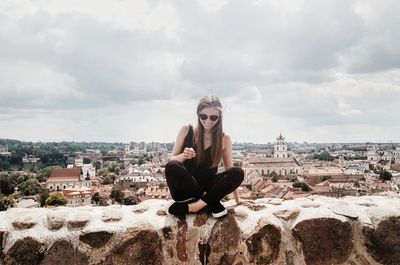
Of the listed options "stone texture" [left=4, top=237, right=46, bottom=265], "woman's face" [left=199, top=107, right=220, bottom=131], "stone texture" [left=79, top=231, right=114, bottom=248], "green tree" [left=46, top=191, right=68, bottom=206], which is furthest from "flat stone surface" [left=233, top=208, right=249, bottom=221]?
"green tree" [left=46, top=191, right=68, bottom=206]

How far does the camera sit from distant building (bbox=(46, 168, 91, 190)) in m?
74.6

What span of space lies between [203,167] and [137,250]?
2.47 ft

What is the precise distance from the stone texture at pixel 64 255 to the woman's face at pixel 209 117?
1.16 metres

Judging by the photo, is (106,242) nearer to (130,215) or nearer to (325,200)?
(130,215)

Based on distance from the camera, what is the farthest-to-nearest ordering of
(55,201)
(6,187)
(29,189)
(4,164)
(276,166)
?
1. (4,164)
2. (276,166)
3. (6,187)
4. (29,189)
5. (55,201)

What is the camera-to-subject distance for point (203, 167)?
2.92 metres

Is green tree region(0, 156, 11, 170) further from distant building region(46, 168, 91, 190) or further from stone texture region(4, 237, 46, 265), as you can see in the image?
stone texture region(4, 237, 46, 265)

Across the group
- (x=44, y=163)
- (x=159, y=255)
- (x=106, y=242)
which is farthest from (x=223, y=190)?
(x=44, y=163)

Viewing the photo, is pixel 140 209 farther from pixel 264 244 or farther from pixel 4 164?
pixel 4 164

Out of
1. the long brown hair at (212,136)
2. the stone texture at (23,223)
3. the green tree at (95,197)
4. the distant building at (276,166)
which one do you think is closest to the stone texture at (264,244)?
the long brown hair at (212,136)

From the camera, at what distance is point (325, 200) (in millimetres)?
3016

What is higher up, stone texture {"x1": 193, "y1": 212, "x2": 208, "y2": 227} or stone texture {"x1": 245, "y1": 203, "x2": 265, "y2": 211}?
stone texture {"x1": 245, "y1": 203, "x2": 265, "y2": 211}

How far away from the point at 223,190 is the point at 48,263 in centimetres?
108

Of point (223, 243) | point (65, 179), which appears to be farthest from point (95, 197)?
point (223, 243)
